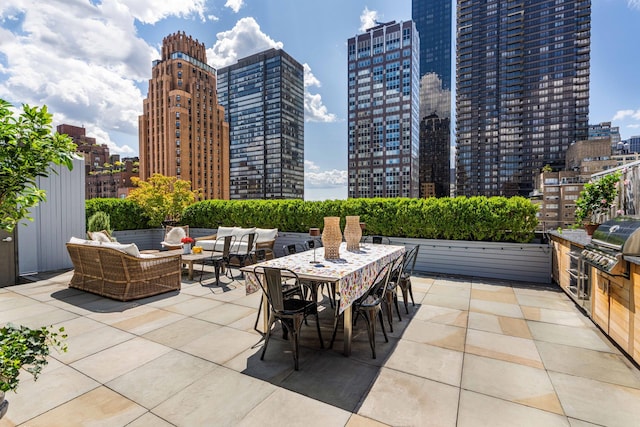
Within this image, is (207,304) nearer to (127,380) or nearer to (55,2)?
(127,380)

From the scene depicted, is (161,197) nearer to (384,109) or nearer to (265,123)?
(384,109)

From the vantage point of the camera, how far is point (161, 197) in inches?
386

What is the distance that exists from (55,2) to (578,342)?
9334 mm

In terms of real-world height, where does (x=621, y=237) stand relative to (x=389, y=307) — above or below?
above

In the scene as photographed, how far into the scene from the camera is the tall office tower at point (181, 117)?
64625mm

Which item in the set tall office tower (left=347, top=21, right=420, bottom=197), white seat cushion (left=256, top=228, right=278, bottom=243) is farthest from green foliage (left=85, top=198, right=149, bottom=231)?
tall office tower (left=347, top=21, right=420, bottom=197)

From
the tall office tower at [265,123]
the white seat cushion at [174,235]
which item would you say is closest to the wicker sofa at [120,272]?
the white seat cushion at [174,235]

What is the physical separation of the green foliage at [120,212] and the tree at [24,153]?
9.50 m

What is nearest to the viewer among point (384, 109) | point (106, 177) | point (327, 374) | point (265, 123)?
point (327, 374)

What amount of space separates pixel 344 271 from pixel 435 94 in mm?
125745

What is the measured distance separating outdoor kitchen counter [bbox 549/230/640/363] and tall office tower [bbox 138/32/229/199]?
7073cm

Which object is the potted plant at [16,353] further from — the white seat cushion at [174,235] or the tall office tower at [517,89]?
the tall office tower at [517,89]

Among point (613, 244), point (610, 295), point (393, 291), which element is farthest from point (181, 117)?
point (610, 295)

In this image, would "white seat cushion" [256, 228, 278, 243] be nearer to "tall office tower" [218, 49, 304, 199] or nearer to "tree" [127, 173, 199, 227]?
"tree" [127, 173, 199, 227]
